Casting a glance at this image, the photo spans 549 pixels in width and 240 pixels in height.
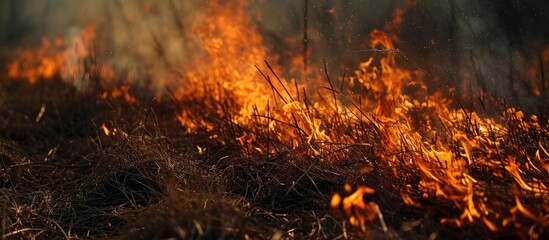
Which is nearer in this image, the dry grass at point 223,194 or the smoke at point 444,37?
the dry grass at point 223,194

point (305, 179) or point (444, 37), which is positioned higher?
point (444, 37)

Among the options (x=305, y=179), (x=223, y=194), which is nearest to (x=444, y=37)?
(x=305, y=179)

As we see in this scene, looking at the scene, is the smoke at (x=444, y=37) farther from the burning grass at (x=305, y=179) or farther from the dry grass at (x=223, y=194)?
the dry grass at (x=223, y=194)

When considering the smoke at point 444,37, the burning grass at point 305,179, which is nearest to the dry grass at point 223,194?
the burning grass at point 305,179

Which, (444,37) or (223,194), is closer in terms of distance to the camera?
(223,194)

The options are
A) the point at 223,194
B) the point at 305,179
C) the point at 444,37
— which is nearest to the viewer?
the point at 223,194

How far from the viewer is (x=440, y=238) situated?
1983 millimetres

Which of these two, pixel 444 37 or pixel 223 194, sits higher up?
pixel 444 37

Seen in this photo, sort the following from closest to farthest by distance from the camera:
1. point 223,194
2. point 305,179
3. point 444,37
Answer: point 223,194
point 305,179
point 444,37

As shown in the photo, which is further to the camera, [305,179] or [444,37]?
[444,37]

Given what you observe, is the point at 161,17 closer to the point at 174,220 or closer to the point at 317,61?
the point at 317,61

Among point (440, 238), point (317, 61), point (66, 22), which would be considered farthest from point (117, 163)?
point (66, 22)

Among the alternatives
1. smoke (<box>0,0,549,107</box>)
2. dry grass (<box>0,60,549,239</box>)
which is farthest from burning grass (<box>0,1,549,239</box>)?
smoke (<box>0,0,549,107</box>)

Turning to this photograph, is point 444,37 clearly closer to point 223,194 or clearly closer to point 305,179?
point 305,179
